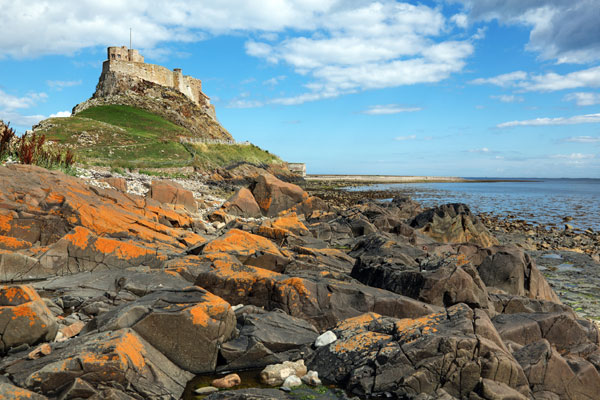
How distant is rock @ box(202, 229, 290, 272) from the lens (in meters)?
12.2

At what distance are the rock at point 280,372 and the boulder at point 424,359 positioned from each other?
0.78 feet

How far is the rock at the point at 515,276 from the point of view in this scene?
1307 centimetres

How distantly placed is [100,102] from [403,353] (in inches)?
3788

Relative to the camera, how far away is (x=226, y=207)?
2741cm

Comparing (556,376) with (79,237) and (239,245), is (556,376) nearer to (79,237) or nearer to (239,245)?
(239,245)

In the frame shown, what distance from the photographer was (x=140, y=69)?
313 feet

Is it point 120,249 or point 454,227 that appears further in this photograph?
point 454,227

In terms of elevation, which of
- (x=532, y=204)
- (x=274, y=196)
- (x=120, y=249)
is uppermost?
(x=274, y=196)

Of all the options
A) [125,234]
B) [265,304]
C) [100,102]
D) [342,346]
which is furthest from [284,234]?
[100,102]

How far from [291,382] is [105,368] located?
8.98 ft

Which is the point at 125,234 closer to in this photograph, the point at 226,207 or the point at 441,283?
the point at 441,283

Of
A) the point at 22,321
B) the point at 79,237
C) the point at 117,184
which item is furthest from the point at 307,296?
the point at 117,184

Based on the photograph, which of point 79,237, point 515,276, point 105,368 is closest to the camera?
point 105,368

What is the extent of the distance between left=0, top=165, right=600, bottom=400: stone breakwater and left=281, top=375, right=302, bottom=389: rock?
0.61 ft
